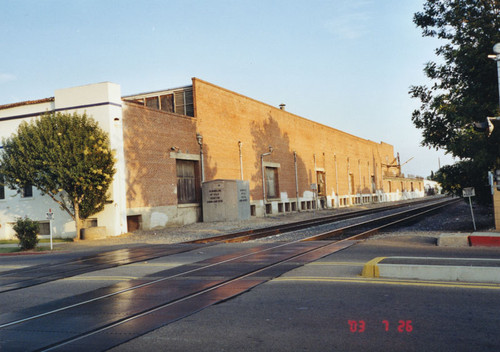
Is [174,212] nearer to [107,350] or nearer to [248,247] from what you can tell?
[248,247]

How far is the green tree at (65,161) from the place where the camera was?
24.4 metres

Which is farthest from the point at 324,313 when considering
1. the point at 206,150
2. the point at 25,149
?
the point at 206,150

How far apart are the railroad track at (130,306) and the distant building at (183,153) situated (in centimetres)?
1680

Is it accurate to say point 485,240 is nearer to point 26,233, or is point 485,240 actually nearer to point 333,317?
point 333,317

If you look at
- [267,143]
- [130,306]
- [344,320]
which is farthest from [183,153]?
[344,320]

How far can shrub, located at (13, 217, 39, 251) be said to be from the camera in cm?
2050

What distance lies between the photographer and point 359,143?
77.9 metres

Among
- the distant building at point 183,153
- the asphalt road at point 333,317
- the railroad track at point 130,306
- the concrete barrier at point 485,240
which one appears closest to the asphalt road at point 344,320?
the asphalt road at point 333,317

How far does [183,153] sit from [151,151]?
370cm

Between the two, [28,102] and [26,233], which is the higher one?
[28,102]

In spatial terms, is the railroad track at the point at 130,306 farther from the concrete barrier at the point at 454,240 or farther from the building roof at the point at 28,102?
the building roof at the point at 28,102

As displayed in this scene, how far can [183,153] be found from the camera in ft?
110

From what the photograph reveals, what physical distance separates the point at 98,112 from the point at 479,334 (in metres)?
25.3

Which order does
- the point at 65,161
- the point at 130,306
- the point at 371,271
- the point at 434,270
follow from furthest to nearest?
→ the point at 65,161
the point at 371,271
the point at 434,270
the point at 130,306
